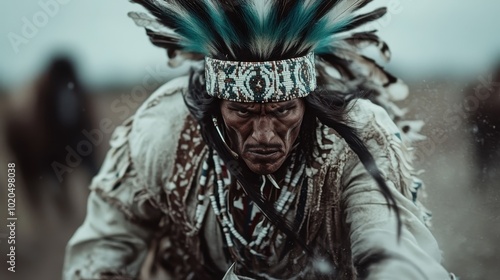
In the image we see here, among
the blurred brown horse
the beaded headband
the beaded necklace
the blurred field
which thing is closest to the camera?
the beaded headband

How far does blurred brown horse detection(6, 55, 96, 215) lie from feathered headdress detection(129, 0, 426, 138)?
890mm

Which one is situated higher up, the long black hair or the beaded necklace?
the long black hair

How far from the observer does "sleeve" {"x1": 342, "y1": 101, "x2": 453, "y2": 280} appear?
1.93 m

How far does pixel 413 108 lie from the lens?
8.50 feet

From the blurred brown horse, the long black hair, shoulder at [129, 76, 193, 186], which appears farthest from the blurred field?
shoulder at [129, 76, 193, 186]

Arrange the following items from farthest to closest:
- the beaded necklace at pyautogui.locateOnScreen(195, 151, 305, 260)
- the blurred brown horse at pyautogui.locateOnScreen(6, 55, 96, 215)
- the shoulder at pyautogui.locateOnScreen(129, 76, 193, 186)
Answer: the blurred brown horse at pyautogui.locateOnScreen(6, 55, 96, 215), the shoulder at pyautogui.locateOnScreen(129, 76, 193, 186), the beaded necklace at pyautogui.locateOnScreen(195, 151, 305, 260)

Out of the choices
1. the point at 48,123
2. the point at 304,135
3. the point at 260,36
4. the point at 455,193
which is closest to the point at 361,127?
the point at 304,135

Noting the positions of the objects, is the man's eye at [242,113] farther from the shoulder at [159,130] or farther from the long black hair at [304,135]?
the shoulder at [159,130]

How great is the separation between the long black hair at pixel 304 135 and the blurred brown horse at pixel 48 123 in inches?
36.9

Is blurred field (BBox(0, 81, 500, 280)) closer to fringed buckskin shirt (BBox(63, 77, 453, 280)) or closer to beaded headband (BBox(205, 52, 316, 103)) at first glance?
fringed buckskin shirt (BBox(63, 77, 453, 280))

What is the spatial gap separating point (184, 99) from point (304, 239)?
538 millimetres

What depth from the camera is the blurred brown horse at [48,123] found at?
2.96 meters

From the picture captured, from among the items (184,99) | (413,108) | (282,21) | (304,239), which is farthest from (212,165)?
(413,108)

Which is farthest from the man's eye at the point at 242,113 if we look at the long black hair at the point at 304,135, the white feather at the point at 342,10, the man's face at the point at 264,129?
the white feather at the point at 342,10
